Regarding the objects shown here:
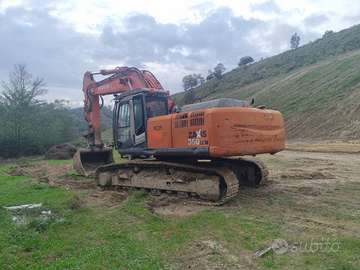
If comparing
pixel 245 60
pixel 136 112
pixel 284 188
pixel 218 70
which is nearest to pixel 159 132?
pixel 136 112

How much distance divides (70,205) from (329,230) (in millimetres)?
4887

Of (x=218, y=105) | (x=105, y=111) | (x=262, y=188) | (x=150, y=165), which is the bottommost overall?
(x=262, y=188)

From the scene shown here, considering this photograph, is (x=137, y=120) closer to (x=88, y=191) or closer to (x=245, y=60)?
(x=88, y=191)

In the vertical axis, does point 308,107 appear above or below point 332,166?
above

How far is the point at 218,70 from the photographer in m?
67.6

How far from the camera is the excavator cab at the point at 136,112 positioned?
706 cm

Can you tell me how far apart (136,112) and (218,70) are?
63.3m

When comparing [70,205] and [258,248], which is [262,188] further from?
[70,205]

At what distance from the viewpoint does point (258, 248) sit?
3.68 meters

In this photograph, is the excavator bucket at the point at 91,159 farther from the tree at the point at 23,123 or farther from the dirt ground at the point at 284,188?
the tree at the point at 23,123

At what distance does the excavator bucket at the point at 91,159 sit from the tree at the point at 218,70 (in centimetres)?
5846

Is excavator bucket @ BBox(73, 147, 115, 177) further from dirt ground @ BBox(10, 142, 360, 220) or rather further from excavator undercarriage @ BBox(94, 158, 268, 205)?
excavator undercarriage @ BBox(94, 158, 268, 205)

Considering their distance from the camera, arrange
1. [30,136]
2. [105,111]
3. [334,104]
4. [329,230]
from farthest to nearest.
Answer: [105,111], [334,104], [30,136], [329,230]

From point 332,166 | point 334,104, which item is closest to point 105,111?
point 334,104
